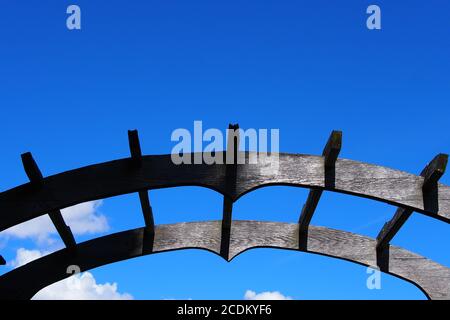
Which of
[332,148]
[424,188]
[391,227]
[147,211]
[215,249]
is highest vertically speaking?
[332,148]

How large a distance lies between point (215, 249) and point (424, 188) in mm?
2732

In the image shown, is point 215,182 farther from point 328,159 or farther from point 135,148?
point 328,159

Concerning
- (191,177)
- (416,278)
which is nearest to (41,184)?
(191,177)

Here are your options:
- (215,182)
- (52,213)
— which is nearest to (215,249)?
(215,182)

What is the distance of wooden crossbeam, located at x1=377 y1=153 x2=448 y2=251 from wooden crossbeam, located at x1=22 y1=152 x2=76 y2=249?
12.6ft

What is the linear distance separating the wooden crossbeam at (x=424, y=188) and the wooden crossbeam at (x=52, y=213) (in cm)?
384

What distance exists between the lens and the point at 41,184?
5.86m

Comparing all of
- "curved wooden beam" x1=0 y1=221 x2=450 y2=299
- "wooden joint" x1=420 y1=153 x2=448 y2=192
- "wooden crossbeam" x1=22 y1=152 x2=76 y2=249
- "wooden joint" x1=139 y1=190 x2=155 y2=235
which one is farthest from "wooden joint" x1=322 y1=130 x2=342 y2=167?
"wooden crossbeam" x1=22 y1=152 x2=76 y2=249

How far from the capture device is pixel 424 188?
239 inches

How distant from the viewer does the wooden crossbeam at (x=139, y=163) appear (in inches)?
223

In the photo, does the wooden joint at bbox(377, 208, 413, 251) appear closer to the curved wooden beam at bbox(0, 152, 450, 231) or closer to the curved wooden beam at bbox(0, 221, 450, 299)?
the curved wooden beam at bbox(0, 221, 450, 299)

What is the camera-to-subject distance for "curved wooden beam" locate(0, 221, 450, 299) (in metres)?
7.25
